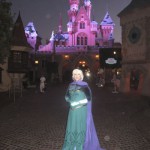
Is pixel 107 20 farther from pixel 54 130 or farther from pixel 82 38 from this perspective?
pixel 54 130

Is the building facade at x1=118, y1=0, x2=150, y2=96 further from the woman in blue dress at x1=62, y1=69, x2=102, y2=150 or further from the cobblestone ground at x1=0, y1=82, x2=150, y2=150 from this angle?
the woman in blue dress at x1=62, y1=69, x2=102, y2=150

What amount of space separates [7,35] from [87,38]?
180 feet

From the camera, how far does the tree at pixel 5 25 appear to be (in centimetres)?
1647

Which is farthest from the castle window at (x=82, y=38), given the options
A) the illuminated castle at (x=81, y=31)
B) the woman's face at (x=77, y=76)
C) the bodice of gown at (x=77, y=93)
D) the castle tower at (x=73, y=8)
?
the bodice of gown at (x=77, y=93)

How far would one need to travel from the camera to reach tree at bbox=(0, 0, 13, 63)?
54.0ft

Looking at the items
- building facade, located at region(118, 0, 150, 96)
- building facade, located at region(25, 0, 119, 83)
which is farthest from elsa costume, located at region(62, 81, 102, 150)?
building facade, located at region(25, 0, 119, 83)

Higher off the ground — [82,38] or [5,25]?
[82,38]

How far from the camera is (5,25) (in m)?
17.0

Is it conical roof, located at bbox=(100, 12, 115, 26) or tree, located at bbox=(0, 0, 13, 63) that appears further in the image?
conical roof, located at bbox=(100, 12, 115, 26)

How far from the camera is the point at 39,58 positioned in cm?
6309

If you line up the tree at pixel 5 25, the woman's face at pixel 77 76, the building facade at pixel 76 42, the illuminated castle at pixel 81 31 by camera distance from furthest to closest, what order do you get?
the illuminated castle at pixel 81 31 < the building facade at pixel 76 42 < the tree at pixel 5 25 < the woman's face at pixel 77 76

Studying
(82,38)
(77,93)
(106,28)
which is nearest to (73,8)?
(106,28)

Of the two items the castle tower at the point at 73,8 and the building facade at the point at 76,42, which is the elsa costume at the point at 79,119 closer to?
the building facade at the point at 76,42

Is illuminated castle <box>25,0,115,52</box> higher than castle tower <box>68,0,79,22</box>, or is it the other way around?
castle tower <box>68,0,79,22</box>
